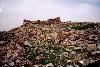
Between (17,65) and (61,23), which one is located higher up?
(61,23)

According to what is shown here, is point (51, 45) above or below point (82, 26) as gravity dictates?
below

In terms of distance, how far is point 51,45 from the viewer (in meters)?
17.5

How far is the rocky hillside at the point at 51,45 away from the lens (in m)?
15.4

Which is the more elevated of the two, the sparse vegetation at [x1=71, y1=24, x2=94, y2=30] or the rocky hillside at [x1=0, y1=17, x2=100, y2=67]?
the sparse vegetation at [x1=71, y1=24, x2=94, y2=30]

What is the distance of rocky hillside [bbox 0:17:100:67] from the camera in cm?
1535

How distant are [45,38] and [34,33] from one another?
1.60m

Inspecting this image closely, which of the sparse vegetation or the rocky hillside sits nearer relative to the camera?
the rocky hillside

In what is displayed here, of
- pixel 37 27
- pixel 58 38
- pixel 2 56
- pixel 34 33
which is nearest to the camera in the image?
pixel 2 56

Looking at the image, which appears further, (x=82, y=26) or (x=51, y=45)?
(x=82, y=26)

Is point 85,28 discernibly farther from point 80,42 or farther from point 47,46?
point 47,46

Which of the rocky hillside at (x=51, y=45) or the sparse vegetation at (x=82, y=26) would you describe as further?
the sparse vegetation at (x=82, y=26)

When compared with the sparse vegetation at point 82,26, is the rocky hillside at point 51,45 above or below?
below

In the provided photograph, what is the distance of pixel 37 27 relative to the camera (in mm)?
21234

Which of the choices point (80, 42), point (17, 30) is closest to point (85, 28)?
point (80, 42)
